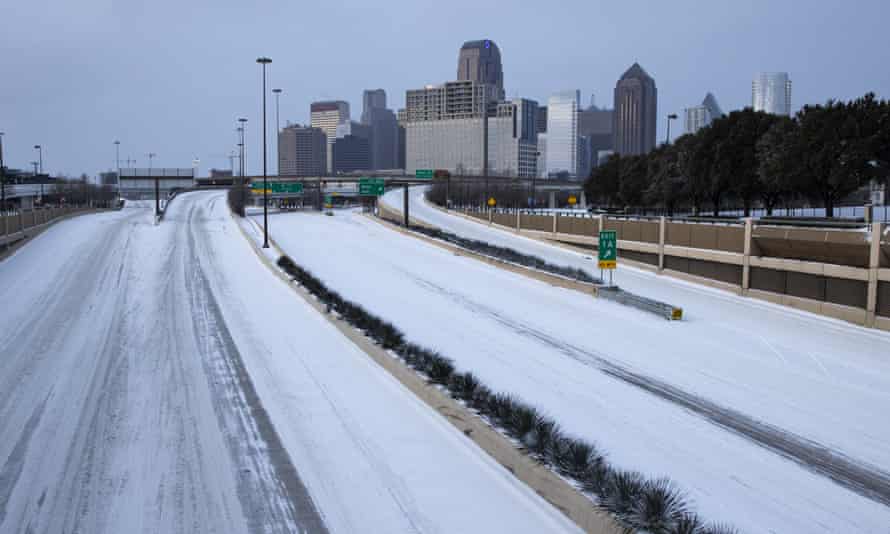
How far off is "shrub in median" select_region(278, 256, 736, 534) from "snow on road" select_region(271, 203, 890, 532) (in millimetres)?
699

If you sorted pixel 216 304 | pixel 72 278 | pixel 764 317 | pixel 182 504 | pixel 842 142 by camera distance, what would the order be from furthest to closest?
pixel 842 142, pixel 72 278, pixel 216 304, pixel 764 317, pixel 182 504

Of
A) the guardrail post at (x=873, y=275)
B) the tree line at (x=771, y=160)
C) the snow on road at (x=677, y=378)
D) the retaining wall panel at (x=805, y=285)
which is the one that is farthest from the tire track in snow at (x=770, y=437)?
the tree line at (x=771, y=160)

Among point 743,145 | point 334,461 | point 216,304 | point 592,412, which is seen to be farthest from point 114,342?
point 743,145

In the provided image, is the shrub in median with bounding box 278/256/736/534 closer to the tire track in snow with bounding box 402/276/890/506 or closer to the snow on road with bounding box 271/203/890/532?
the snow on road with bounding box 271/203/890/532

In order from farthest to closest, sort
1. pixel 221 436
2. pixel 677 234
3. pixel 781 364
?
1. pixel 677 234
2. pixel 781 364
3. pixel 221 436

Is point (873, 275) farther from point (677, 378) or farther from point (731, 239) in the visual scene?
point (677, 378)

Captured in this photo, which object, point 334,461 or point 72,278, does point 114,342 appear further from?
point 72,278

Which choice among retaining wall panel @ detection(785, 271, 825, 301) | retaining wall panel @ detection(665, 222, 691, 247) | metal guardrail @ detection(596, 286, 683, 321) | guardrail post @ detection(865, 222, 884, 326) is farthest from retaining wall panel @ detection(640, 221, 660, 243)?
guardrail post @ detection(865, 222, 884, 326)

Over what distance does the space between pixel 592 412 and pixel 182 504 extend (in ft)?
24.6

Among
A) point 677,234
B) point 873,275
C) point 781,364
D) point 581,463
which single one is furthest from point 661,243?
point 581,463

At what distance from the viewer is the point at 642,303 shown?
24766 millimetres

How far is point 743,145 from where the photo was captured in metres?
53.2

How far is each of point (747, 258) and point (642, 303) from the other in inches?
226

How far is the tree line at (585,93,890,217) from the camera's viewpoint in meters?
40.2
